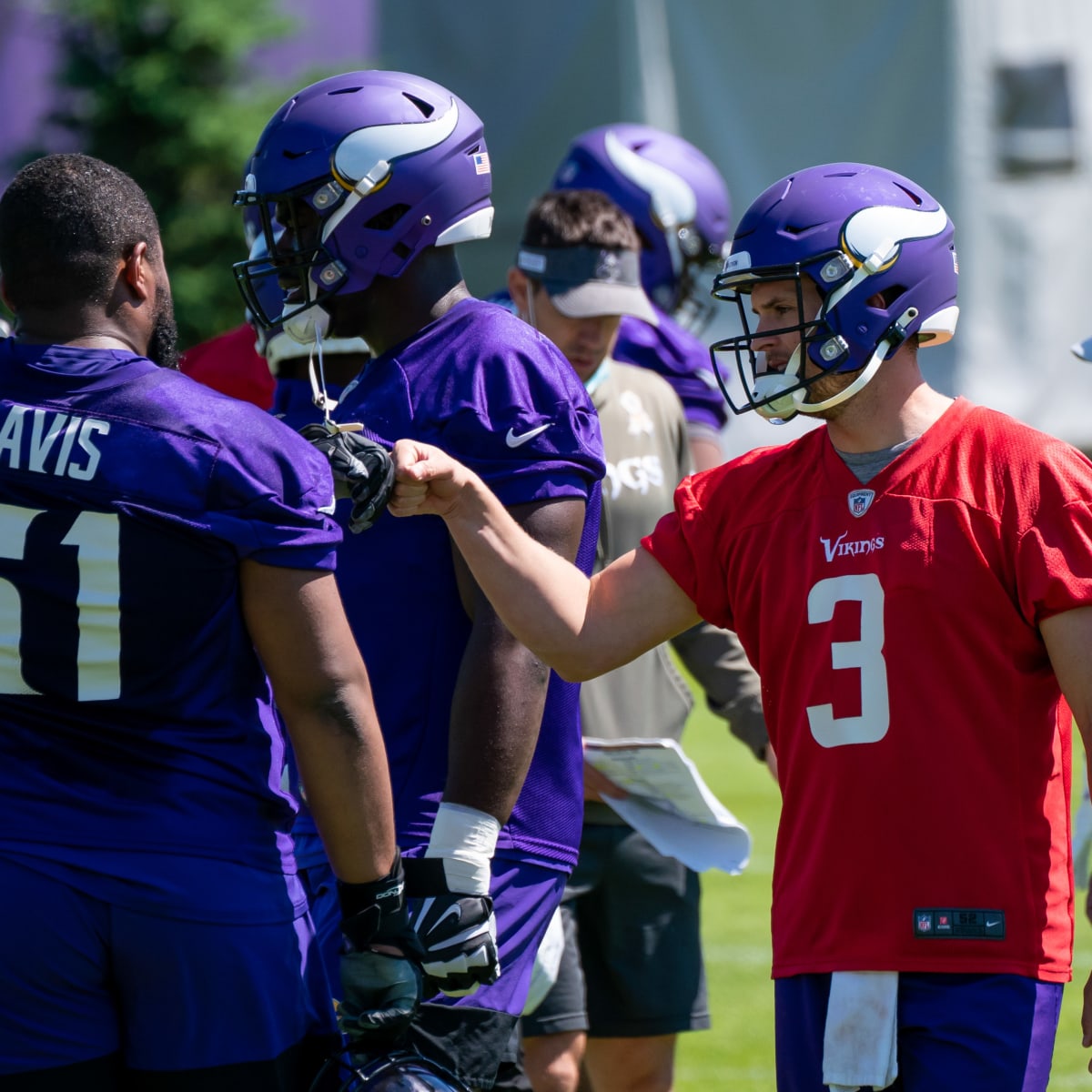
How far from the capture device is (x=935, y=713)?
3031 millimetres

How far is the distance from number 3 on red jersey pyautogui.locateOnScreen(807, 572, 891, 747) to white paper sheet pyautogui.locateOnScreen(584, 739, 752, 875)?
4.61 ft

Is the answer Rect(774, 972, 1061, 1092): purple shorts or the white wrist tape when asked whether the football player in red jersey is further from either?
the white wrist tape

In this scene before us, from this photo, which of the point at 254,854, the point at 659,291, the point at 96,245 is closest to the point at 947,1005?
the point at 254,854

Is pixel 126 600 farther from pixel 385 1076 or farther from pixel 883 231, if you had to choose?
pixel 883 231

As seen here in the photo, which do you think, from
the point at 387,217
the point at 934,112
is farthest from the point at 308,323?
the point at 934,112

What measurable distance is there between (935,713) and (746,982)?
4517 mm

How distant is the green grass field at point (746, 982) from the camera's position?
6148 mm

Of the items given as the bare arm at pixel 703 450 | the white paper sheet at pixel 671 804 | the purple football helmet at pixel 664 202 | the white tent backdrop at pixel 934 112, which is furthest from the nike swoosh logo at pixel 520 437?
the white tent backdrop at pixel 934 112

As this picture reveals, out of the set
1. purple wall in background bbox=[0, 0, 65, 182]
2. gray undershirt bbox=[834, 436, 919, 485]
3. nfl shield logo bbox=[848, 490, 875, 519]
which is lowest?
nfl shield logo bbox=[848, 490, 875, 519]

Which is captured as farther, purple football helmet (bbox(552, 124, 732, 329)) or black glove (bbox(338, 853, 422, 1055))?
purple football helmet (bbox(552, 124, 732, 329))

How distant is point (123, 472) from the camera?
2.81 metres

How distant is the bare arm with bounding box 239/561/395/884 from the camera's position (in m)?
2.91

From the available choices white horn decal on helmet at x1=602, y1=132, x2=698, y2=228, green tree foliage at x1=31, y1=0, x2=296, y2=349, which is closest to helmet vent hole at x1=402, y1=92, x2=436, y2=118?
white horn decal on helmet at x1=602, y1=132, x2=698, y2=228

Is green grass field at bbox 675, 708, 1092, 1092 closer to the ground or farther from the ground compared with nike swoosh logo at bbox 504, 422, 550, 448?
closer to the ground
